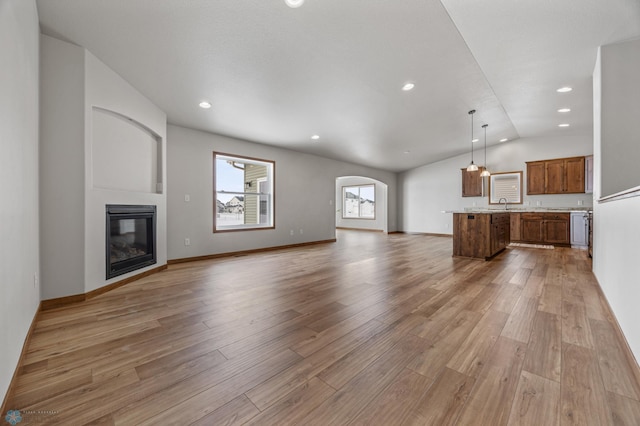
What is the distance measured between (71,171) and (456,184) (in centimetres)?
915

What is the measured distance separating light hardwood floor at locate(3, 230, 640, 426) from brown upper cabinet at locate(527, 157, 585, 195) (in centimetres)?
499

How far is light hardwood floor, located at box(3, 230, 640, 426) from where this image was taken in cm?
121

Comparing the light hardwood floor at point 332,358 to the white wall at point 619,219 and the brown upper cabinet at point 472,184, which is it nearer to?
the white wall at point 619,219

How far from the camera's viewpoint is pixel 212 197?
5.08 metres

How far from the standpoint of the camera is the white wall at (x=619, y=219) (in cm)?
164

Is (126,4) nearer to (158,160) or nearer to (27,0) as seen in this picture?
(27,0)

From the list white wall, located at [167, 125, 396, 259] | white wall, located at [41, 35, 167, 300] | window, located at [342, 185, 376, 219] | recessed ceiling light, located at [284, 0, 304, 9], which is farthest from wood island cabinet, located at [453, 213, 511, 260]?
window, located at [342, 185, 376, 219]

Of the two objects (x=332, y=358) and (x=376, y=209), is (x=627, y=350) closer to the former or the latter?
(x=332, y=358)

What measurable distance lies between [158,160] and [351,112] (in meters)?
3.22

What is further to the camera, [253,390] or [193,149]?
[193,149]

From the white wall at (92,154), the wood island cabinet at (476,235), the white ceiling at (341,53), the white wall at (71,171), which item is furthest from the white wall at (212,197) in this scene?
the wood island cabinet at (476,235)

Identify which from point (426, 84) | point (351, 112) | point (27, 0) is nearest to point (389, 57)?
point (426, 84)

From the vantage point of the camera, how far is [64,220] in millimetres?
2584

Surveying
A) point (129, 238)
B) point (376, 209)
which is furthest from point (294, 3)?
point (376, 209)
